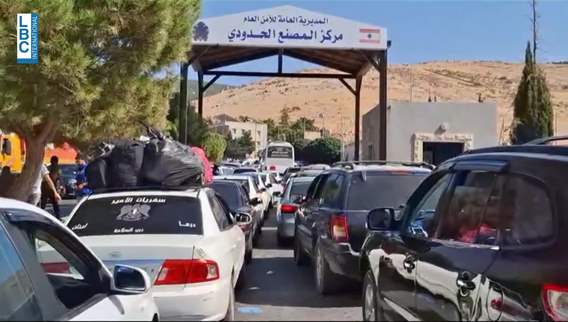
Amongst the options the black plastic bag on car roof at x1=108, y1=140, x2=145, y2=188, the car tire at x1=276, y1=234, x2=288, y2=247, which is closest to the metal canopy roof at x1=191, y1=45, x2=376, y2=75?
the car tire at x1=276, y1=234, x2=288, y2=247

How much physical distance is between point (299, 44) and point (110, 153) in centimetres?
2254

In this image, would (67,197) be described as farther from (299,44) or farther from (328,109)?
(328,109)

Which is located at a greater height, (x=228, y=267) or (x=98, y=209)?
(x=98, y=209)

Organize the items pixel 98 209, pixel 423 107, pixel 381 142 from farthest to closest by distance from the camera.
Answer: pixel 423 107 < pixel 381 142 < pixel 98 209

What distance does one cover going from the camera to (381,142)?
98.9 feet

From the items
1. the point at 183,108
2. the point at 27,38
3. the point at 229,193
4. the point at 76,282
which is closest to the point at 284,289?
the point at 229,193

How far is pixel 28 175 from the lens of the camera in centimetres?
1443

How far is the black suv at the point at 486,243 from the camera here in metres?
3.46

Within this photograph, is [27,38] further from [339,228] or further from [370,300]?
[370,300]

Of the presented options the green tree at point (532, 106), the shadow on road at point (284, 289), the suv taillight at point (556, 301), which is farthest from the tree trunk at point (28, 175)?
the green tree at point (532, 106)

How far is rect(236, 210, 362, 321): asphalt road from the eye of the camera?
25.5ft

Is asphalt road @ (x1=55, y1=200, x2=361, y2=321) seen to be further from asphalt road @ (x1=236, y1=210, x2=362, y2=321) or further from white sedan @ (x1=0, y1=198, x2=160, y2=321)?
white sedan @ (x1=0, y1=198, x2=160, y2=321)

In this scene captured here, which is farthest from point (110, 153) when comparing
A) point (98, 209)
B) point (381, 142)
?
point (381, 142)

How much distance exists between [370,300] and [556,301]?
3.19 metres
